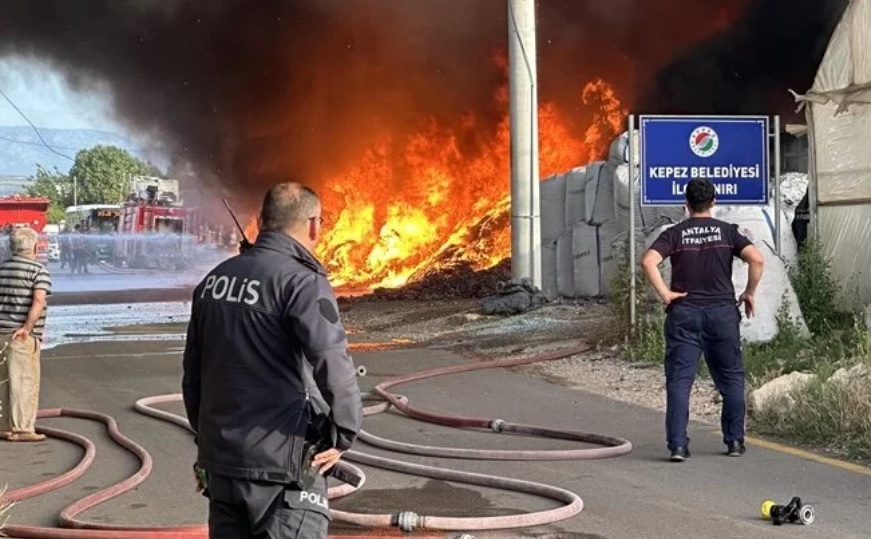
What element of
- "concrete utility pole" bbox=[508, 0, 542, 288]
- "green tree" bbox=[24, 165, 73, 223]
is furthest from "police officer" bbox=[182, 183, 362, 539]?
"green tree" bbox=[24, 165, 73, 223]

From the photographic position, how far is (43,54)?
1280 inches

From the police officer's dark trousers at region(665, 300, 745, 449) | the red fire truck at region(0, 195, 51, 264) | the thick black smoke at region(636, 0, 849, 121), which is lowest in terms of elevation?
the police officer's dark trousers at region(665, 300, 745, 449)

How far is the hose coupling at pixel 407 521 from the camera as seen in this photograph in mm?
5203

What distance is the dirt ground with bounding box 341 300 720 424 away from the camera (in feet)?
32.6

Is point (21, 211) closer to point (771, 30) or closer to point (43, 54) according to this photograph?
point (43, 54)

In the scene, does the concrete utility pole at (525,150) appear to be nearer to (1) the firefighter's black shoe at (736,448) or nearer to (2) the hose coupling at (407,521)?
(1) the firefighter's black shoe at (736,448)

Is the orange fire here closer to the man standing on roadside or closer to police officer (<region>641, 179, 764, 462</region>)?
the man standing on roadside

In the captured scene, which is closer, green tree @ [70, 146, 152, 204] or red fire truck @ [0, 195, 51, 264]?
red fire truck @ [0, 195, 51, 264]

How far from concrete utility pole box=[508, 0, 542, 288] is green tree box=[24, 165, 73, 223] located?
4781 centimetres

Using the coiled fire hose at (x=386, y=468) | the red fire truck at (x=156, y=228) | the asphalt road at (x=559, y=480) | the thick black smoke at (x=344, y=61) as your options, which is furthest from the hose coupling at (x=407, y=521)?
the red fire truck at (x=156, y=228)

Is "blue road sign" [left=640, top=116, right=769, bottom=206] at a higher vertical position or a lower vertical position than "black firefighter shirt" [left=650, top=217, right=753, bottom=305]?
higher

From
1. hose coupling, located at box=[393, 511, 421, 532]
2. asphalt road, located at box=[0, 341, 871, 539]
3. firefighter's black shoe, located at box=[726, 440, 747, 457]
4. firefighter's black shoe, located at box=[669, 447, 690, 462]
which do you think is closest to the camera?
hose coupling, located at box=[393, 511, 421, 532]

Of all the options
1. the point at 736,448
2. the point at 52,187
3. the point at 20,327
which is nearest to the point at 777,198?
the point at 736,448

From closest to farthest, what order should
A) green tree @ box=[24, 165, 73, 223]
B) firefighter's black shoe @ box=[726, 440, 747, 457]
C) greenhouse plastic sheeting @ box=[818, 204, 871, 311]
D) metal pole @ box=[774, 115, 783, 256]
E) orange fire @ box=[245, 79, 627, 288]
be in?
firefighter's black shoe @ box=[726, 440, 747, 457] < metal pole @ box=[774, 115, 783, 256] < greenhouse plastic sheeting @ box=[818, 204, 871, 311] < orange fire @ box=[245, 79, 627, 288] < green tree @ box=[24, 165, 73, 223]
